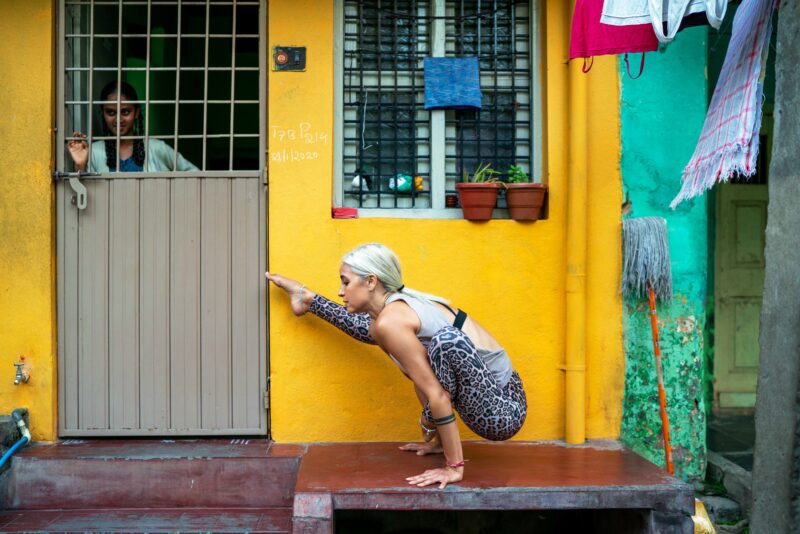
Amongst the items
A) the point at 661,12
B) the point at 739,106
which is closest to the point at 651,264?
the point at 739,106

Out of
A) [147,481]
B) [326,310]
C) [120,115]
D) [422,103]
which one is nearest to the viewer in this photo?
[147,481]

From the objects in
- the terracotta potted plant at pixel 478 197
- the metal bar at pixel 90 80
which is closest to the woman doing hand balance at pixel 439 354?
the terracotta potted plant at pixel 478 197

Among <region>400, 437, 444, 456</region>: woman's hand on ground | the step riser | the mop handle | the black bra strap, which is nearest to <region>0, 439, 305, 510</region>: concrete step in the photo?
the step riser

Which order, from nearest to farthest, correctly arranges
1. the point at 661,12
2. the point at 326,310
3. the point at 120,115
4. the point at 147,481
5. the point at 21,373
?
the point at 661,12, the point at 147,481, the point at 326,310, the point at 21,373, the point at 120,115

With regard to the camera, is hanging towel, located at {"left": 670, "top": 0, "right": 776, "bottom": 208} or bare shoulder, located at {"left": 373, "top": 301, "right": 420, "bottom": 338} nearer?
bare shoulder, located at {"left": 373, "top": 301, "right": 420, "bottom": 338}

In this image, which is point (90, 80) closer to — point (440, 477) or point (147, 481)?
point (147, 481)

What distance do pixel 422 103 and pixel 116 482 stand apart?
9.97 ft

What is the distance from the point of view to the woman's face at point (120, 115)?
4953 millimetres

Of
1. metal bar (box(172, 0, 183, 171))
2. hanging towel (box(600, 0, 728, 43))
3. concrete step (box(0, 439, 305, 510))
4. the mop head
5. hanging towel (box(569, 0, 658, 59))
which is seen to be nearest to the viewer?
hanging towel (box(600, 0, 728, 43))

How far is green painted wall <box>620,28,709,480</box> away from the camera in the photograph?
487 cm

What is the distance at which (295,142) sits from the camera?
4.79 meters

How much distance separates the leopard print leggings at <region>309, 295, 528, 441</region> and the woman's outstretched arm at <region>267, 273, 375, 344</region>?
70cm

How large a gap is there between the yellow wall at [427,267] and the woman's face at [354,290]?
3.01 ft

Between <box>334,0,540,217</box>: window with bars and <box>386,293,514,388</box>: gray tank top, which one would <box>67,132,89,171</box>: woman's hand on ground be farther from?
<box>386,293,514,388</box>: gray tank top
